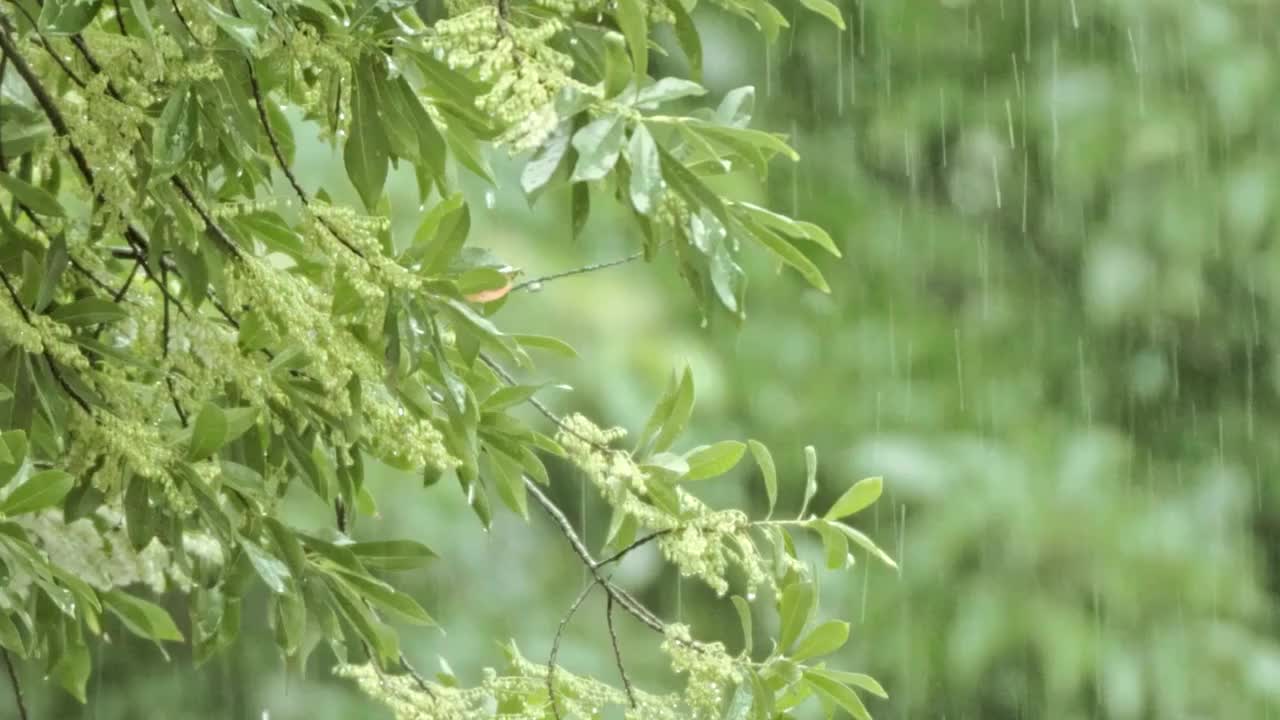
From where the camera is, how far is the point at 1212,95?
2.64 meters

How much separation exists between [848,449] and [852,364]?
0.47 ft

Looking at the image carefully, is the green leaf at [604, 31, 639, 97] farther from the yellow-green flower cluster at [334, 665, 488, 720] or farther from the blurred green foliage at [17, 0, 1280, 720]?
the blurred green foliage at [17, 0, 1280, 720]

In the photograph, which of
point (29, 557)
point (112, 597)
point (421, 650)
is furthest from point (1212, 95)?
point (29, 557)

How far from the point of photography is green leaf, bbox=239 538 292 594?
98 centimetres

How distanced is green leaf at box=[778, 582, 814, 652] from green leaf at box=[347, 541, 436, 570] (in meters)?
0.24

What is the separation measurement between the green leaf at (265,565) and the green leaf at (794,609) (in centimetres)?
31

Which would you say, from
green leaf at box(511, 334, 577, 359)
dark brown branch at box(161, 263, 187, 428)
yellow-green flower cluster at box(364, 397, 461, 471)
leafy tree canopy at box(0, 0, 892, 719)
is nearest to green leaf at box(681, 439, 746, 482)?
leafy tree canopy at box(0, 0, 892, 719)

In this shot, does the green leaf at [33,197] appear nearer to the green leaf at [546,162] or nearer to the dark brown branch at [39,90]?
the dark brown branch at [39,90]

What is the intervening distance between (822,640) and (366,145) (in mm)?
422

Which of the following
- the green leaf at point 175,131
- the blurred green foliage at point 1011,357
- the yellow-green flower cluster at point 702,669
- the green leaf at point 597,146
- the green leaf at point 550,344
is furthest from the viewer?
the blurred green foliage at point 1011,357

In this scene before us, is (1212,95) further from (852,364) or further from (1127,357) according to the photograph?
(852,364)

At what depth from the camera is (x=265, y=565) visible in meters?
0.98

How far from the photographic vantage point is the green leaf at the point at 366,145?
0.93 metres

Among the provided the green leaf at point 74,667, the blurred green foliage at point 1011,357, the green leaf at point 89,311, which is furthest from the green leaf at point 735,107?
the blurred green foliage at point 1011,357
